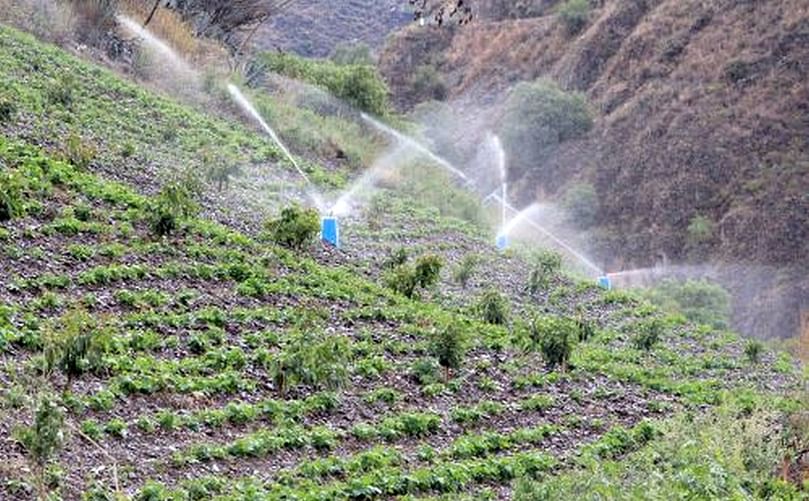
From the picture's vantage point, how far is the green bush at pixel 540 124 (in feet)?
169

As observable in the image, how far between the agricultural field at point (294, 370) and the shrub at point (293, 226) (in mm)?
182

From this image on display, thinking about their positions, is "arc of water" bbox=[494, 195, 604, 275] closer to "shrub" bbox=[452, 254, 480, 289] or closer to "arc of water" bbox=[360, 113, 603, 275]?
"arc of water" bbox=[360, 113, 603, 275]

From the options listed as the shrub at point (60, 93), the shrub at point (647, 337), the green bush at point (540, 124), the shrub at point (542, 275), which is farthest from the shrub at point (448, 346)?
the green bush at point (540, 124)

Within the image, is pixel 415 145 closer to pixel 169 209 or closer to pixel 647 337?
pixel 647 337

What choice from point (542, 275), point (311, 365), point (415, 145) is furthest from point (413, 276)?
point (415, 145)

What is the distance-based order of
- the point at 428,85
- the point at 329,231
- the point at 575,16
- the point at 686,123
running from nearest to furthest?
1. the point at 329,231
2. the point at 686,123
3. the point at 575,16
4. the point at 428,85

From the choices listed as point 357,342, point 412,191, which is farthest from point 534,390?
point 412,191

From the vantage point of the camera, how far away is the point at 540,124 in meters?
52.1

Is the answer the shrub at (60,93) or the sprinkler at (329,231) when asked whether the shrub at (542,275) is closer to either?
the sprinkler at (329,231)

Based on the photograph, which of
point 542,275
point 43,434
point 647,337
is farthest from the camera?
point 542,275

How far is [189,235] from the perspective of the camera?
57.9 feet

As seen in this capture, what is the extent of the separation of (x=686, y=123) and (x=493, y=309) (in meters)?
30.6

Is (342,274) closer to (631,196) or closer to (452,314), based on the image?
(452,314)

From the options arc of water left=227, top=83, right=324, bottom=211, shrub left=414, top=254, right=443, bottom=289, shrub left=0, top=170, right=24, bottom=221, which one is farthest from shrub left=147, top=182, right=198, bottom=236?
arc of water left=227, top=83, right=324, bottom=211
